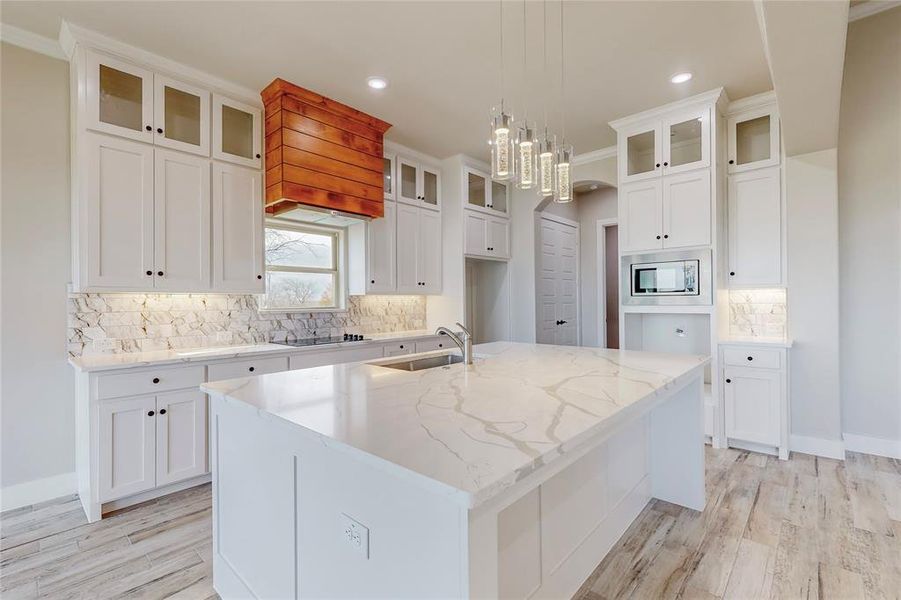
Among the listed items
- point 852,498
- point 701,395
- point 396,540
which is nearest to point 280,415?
point 396,540

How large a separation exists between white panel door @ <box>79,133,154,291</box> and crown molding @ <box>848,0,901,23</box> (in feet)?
15.7

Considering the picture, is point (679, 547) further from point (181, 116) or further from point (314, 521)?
point (181, 116)

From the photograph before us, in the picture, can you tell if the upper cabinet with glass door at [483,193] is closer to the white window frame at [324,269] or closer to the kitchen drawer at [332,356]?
the white window frame at [324,269]

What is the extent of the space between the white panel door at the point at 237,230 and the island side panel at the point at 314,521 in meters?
1.71

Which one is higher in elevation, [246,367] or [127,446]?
[246,367]

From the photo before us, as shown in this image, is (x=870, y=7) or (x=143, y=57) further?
(x=870, y=7)

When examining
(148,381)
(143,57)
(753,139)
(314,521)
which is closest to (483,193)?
(753,139)

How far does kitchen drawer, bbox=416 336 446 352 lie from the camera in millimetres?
4278

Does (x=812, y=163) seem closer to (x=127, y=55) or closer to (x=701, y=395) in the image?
(x=701, y=395)

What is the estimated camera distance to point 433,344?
4395 mm

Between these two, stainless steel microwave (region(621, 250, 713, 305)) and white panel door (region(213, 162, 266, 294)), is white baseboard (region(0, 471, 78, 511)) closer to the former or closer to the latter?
white panel door (region(213, 162, 266, 294))

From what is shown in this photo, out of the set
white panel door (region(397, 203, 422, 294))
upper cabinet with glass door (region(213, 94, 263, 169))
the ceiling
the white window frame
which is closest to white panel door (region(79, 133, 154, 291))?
upper cabinet with glass door (region(213, 94, 263, 169))

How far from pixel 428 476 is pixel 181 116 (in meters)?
3.17

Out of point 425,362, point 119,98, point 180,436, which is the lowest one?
point 180,436
